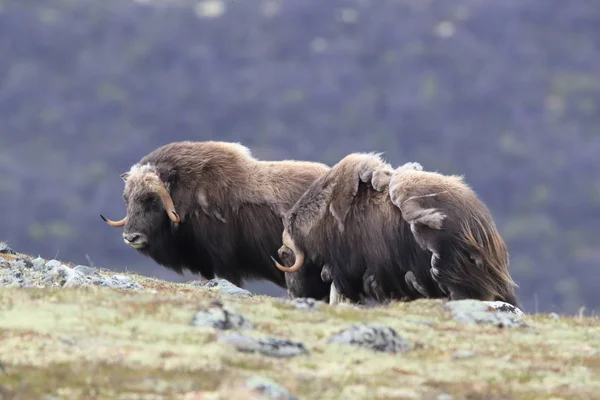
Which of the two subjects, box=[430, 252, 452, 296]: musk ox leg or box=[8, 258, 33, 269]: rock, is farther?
box=[8, 258, 33, 269]: rock

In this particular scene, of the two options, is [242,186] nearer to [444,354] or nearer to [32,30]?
[444,354]

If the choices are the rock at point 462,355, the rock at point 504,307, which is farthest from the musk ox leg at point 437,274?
the rock at point 462,355

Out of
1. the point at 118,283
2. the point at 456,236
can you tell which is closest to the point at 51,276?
the point at 118,283

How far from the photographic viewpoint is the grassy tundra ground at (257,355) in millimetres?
6281

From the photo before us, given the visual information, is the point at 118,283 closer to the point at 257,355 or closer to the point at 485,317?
the point at 485,317

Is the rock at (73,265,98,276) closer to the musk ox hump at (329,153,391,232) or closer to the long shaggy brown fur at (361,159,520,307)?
the musk ox hump at (329,153,391,232)

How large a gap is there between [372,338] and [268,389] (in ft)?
4.53

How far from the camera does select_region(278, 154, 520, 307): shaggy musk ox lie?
35.3 feet

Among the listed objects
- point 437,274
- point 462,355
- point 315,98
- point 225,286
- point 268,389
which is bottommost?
point 268,389

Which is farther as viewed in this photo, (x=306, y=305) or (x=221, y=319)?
(x=306, y=305)

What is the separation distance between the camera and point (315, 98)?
150750 mm

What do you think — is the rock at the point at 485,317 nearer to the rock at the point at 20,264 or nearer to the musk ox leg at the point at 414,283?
the musk ox leg at the point at 414,283

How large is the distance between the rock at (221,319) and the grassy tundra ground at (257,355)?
59 mm

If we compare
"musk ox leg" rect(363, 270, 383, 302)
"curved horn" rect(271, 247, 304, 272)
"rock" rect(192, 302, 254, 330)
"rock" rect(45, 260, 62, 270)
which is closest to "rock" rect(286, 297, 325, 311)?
"rock" rect(192, 302, 254, 330)
